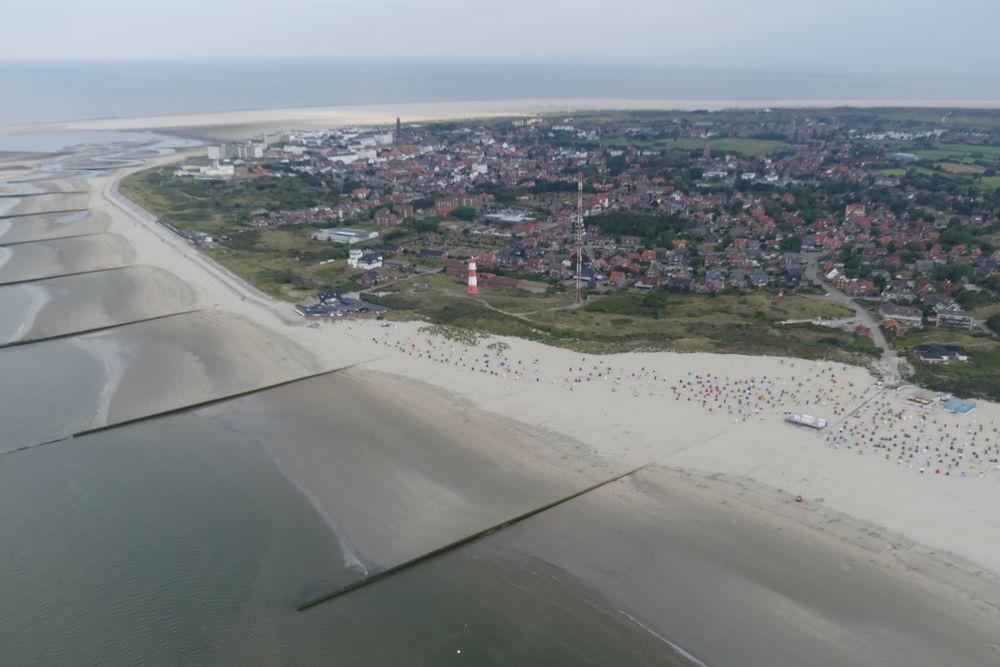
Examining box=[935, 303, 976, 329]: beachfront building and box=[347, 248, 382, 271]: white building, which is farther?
box=[347, 248, 382, 271]: white building

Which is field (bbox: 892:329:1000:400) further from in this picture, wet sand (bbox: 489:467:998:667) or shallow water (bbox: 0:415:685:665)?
shallow water (bbox: 0:415:685:665)

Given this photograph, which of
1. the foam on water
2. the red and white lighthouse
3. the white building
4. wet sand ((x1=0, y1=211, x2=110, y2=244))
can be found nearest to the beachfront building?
the red and white lighthouse

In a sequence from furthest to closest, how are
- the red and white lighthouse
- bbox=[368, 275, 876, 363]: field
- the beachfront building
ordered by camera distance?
the red and white lighthouse
the beachfront building
bbox=[368, 275, 876, 363]: field

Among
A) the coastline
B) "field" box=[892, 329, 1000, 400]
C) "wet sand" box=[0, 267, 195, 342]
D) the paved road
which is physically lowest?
"wet sand" box=[0, 267, 195, 342]

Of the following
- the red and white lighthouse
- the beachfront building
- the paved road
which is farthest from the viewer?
the red and white lighthouse

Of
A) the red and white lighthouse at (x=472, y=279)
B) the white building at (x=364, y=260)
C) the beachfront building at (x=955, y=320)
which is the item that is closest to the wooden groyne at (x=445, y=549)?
the red and white lighthouse at (x=472, y=279)

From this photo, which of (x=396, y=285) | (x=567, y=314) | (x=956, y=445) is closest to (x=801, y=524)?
(x=956, y=445)

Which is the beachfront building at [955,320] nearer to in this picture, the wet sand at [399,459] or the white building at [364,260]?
the wet sand at [399,459]
